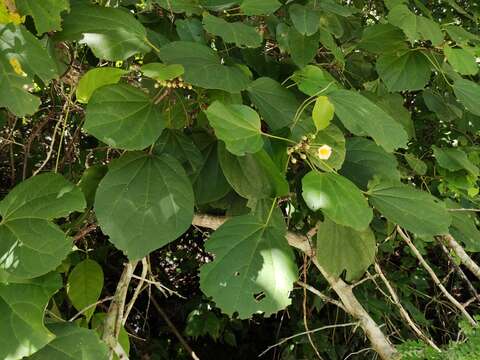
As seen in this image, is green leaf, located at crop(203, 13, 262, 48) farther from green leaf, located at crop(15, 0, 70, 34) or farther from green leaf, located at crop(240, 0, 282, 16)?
green leaf, located at crop(15, 0, 70, 34)

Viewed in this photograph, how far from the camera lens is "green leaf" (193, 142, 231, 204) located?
985 mm

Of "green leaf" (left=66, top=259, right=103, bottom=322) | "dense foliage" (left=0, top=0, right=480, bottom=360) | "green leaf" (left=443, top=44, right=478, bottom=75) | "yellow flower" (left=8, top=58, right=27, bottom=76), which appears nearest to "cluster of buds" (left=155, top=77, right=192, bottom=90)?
"dense foliage" (left=0, top=0, right=480, bottom=360)

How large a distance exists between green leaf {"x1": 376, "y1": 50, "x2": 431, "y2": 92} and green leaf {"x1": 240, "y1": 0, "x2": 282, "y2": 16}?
375mm

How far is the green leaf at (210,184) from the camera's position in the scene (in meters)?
0.99

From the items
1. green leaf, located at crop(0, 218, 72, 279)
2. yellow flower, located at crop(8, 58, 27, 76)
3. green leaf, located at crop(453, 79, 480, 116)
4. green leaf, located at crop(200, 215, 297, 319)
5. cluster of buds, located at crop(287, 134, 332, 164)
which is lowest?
green leaf, located at crop(200, 215, 297, 319)

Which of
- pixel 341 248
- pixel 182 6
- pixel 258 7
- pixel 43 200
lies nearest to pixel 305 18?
pixel 258 7

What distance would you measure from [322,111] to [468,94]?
0.60 meters

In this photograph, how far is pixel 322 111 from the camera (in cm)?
83

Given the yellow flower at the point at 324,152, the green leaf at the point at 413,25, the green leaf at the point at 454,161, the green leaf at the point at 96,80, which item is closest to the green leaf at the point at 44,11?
the green leaf at the point at 96,80

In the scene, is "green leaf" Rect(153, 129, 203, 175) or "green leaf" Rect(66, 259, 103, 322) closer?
"green leaf" Rect(153, 129, 203, 175)

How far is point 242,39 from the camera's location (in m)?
0.91

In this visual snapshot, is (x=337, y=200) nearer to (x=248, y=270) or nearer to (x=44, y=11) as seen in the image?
(x=248, y=270)

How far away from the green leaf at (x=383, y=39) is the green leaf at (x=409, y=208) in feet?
1.40

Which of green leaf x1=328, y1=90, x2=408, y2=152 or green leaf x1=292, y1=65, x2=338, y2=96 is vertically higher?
green leaf x1=292, y1=65, x2=338, y2=96
